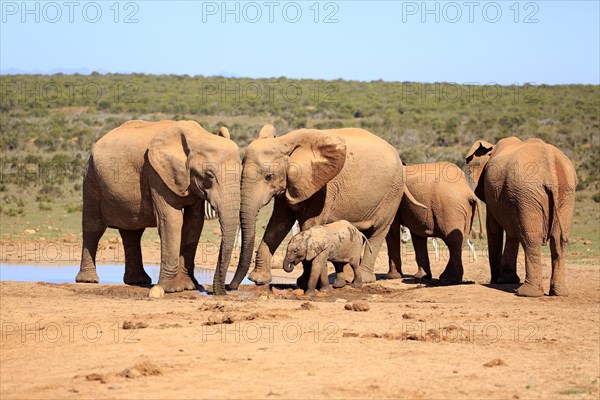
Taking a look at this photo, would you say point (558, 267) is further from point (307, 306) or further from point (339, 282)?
point (307, 306)

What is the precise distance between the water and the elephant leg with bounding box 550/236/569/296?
4810mm

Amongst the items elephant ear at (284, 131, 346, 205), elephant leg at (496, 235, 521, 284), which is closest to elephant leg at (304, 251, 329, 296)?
elephant ear at (284, 131, 346, 205)

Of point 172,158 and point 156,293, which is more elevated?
point 172,158

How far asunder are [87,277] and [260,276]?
2870 mm

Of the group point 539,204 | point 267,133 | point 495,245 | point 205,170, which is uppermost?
point 267,133

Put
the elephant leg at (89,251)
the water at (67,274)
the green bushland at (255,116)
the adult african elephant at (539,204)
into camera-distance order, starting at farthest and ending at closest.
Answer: the green bushland at (255,116) → the water at (67,274) → the elephant leg at (89,251) → the adult african elephant at (539,204)

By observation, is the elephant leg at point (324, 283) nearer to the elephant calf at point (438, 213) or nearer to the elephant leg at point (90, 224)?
the elephant calf at point (438, 213)

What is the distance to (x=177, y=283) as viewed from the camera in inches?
615

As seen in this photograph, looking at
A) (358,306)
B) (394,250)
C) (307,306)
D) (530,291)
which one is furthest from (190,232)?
(530,291)

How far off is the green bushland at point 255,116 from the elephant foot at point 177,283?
402 inches

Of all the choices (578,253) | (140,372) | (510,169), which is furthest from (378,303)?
(578,253)

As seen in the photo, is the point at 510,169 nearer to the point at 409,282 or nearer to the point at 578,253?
the point at 409,282

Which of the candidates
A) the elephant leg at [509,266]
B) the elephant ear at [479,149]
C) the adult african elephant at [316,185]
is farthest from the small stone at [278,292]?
the elephant ear at [479,149]

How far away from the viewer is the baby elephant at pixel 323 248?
592 inches
